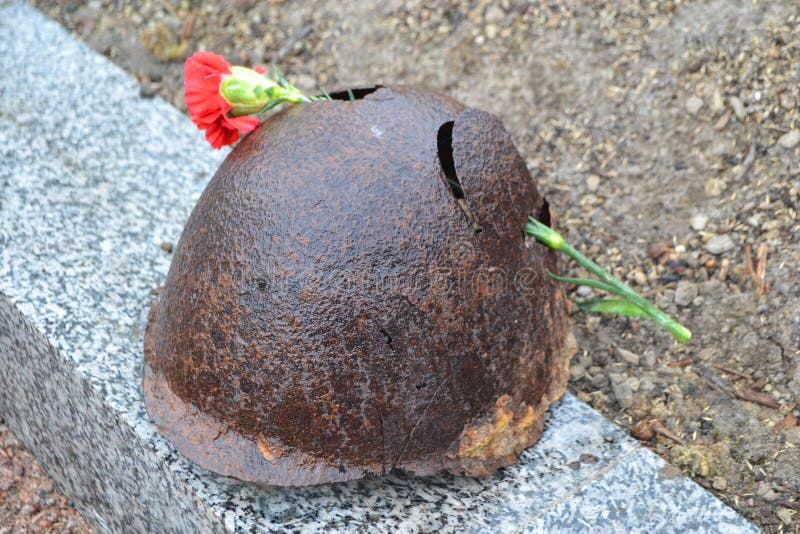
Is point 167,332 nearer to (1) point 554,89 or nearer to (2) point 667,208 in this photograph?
(2) point 667,208

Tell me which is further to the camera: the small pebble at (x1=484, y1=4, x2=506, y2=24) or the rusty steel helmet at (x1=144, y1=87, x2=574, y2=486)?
the small pebble at (x1=484, y1=4, x2=506, y2=24)

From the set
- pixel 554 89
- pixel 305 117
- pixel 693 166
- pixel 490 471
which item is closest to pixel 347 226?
pixel 305 117

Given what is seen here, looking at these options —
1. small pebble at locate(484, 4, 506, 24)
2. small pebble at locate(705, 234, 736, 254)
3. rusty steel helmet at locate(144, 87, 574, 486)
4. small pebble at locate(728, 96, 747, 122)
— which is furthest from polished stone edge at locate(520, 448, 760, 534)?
small pebble at locate(484, 4, 506, 24)

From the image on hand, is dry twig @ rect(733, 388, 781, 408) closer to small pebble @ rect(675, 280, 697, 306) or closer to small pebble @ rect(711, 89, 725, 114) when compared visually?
small pebble @ rect(675, 280, 697, 306)

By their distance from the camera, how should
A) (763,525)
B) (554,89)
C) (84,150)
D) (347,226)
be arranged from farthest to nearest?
(554,89) → (84,150) → (763,525) → (347,226)

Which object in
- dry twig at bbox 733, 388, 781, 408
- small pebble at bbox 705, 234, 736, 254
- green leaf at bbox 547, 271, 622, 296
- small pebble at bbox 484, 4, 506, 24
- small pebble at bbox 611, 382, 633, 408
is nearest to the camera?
green leaf at bbox 547, 271, 622, 296

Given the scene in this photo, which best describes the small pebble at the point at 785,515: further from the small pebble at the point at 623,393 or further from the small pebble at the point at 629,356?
the small pebble at the point at 629,356

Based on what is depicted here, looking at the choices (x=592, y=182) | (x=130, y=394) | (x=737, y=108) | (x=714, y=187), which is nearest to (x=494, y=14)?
(x=592, y=182)
